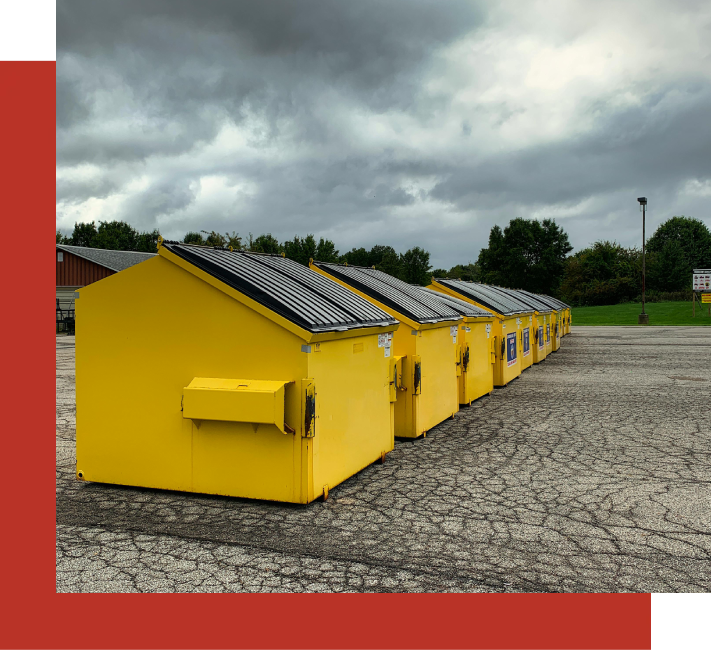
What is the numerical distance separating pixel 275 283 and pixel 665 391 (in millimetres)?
9333

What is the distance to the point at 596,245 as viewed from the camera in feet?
253

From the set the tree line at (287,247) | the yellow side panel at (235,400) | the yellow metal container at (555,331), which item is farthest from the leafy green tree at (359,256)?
the yellow side panel at (235,400)

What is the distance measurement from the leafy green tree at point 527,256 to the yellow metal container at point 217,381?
6593 cm

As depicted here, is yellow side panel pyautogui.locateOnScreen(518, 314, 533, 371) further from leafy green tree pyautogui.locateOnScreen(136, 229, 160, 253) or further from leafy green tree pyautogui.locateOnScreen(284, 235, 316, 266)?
leafy green tree pyautogui.locateOnScreen(136, 229, 160, 253)

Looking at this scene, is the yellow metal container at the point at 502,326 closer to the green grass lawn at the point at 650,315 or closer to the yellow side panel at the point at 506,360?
the yellow side panel at the point at 506,360

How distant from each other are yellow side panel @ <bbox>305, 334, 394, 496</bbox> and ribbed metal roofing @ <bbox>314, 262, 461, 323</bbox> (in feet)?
3.97

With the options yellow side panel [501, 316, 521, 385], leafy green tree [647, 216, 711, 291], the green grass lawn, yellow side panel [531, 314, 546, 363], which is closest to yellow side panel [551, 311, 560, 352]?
yellow side panel [531, 314, 546, 363]

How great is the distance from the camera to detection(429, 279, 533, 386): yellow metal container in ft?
41.6

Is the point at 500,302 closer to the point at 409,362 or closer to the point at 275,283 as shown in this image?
the point at 409,362

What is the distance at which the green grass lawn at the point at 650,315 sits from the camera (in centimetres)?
4134

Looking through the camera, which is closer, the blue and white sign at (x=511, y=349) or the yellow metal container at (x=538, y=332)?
the blue and white sign at (x=511, y=349)

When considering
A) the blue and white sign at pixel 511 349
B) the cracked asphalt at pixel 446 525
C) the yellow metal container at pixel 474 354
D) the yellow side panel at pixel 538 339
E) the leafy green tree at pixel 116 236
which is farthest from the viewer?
the leafy green tree at pixel 116 236

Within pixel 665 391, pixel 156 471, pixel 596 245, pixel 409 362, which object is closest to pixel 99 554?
pixel 156 471

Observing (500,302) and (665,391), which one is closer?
(665,391)
